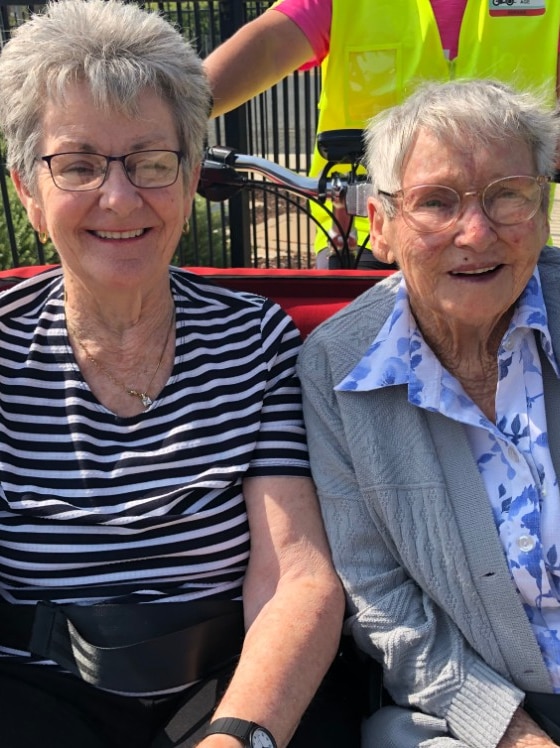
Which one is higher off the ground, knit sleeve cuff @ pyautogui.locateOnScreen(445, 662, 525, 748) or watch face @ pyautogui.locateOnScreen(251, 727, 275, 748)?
watch face @ pyautogui.locateOnScreen(251, 727, 275, 748)

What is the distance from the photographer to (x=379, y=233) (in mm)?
2143

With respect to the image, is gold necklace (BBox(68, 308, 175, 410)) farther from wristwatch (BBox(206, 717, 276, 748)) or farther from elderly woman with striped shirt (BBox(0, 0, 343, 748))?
wristwatch (BBox(206, 717, 276, 748))

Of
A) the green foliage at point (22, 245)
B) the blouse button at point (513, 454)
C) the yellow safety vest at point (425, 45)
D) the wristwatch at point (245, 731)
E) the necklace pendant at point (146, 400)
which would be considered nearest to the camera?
the wristwatch at point (245, 731)

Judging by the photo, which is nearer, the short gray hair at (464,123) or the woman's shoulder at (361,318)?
the short gray hair at (464,123)

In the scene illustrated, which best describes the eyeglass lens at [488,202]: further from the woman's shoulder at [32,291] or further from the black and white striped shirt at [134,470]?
the woman's shoulder at [32,291]

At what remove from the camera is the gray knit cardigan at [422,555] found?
1859mm

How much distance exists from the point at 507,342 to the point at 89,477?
1011mm

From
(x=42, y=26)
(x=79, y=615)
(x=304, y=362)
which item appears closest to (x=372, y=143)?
(x=304, y=362)

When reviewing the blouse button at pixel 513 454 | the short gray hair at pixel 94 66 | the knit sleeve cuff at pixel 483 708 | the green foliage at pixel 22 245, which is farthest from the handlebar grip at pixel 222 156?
the green foliage at pixel 22 245

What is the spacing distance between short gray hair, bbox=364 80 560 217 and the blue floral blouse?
0.31 metres

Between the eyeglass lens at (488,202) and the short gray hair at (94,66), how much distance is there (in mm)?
556

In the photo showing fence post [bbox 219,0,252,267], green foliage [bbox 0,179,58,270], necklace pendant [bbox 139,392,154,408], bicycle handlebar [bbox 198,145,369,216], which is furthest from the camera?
green foliage [bbox 0,179,58,270]

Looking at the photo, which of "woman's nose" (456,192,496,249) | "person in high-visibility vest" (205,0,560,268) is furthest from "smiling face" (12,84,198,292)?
"person in high-visibility vest" (205,0,560,268)

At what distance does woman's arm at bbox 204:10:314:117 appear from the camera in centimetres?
269
